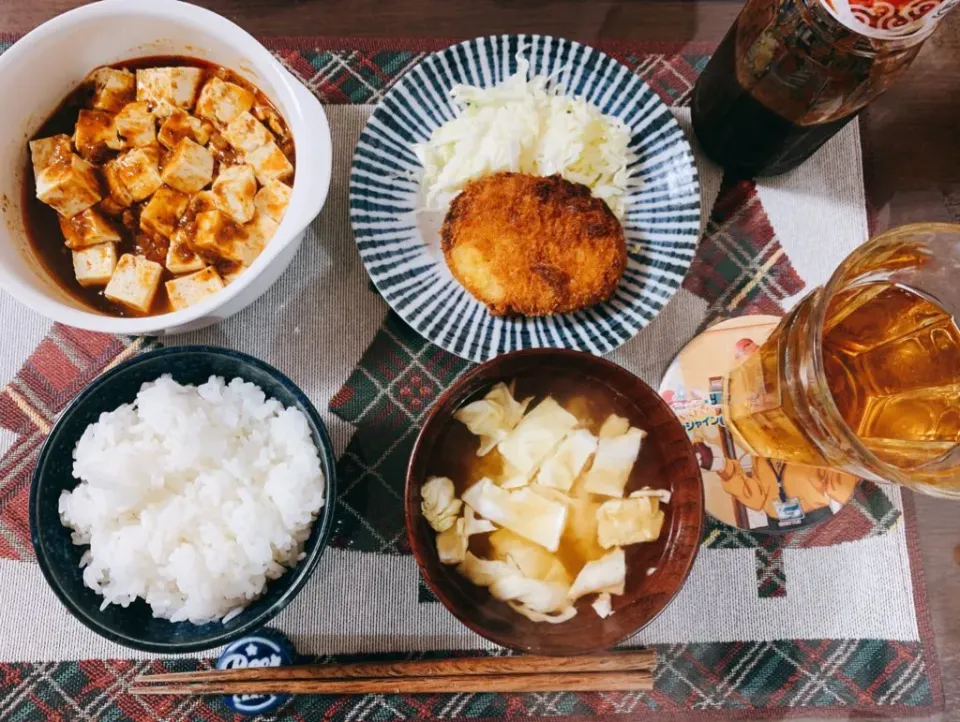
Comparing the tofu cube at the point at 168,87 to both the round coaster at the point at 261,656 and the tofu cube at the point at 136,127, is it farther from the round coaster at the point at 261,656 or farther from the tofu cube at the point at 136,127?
the round coaster at the point at 261,656

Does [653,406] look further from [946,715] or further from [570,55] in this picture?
[946,715]

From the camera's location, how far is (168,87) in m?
1.40

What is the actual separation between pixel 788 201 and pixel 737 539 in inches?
30.7

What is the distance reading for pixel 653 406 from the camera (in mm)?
1266

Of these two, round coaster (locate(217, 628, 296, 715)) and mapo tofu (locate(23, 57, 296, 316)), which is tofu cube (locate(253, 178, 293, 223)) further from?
round coaster (locate(217, 628, 296, 715))

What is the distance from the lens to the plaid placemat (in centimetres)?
147

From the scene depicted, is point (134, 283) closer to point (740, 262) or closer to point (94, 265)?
point (94, 265)

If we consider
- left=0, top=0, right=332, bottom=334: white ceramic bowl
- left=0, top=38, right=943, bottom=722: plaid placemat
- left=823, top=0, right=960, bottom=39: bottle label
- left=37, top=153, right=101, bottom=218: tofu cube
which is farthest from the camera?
left=0, top=38, right=943, bottom=722: plaid placemat

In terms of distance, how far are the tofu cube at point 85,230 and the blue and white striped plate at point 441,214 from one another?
0.49m

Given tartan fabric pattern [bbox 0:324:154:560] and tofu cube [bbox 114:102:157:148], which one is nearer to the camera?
tofu cube [bbox 114:102:157:148]

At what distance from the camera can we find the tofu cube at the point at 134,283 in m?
1.36

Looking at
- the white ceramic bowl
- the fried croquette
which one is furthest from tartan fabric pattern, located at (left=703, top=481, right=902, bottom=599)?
the white ceramic bowl

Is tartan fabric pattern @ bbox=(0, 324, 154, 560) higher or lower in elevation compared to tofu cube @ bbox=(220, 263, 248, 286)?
lower

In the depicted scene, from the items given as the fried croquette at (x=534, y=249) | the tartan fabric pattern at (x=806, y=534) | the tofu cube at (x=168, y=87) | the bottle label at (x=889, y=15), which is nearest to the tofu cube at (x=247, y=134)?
the tofu cube at (x=168, y=87)
